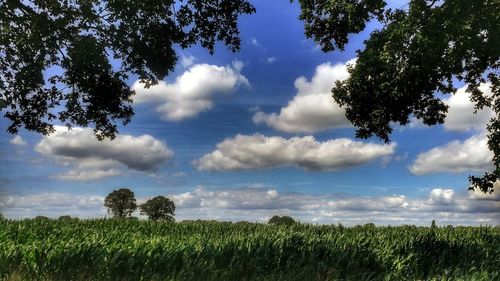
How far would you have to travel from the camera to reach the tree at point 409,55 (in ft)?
44.8

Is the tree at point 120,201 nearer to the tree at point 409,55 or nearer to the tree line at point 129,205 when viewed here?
the tree line at point 129,205

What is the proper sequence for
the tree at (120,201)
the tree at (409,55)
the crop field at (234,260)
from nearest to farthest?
the crop field at (234,260)
the tree at (409,55)
the tree at (120,201)

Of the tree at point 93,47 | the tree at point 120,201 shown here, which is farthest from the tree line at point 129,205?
the tree at point 93,47

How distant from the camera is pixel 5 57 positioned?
18547 mm

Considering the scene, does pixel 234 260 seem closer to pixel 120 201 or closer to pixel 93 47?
pixel 93 47

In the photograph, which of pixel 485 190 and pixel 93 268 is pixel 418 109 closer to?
pixel 485 190

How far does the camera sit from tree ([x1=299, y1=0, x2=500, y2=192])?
538 inches

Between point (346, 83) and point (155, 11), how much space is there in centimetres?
657

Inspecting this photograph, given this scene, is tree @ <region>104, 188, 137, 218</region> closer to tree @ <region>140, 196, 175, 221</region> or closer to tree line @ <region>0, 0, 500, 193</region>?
tree @ <region>140, 196, 175, 221</region>

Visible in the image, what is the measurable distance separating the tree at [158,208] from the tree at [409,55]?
38.6 metres

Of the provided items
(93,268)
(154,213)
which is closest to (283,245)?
(93,268)

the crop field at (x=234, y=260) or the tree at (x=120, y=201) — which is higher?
the tree at (x=120, y=201)

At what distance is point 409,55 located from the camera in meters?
15.1

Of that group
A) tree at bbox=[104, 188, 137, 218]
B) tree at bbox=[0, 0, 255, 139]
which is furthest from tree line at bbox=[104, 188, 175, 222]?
tree at bbox=[0, 0, 255, 139]
